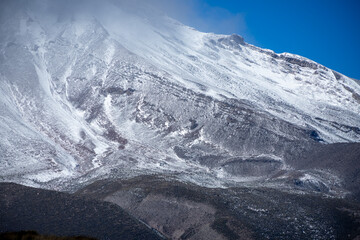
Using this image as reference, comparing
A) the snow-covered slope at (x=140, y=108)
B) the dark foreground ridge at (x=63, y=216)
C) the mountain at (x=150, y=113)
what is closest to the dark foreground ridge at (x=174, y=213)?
the dark foreground ridge at (x=63, y=216)

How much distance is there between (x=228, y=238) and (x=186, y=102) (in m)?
39.6

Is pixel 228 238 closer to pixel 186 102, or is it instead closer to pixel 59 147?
pixel 59 147

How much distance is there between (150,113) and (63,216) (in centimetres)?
3743

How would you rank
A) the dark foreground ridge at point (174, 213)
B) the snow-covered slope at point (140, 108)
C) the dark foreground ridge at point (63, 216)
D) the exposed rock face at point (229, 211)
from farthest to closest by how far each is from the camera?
the snow-covered slope at point (140, 108)
the exposed rock face at point (229, 211)
the dark foreground ridge at point (174, 213)
the dark foreground ridge at point (63, 216)

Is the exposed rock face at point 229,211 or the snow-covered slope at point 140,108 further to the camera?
A: the snow-covered slope at point 140,108

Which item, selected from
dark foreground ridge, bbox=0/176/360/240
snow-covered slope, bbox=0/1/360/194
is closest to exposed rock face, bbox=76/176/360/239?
dark foreground ridge, bbox=0/176/360/240

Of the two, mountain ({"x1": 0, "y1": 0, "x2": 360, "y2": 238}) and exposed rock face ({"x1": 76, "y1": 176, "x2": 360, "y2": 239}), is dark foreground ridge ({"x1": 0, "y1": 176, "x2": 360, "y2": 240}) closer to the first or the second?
exposed rock face ({"x1": 76, "y1": 176, "x2": 360, "y2": 239})

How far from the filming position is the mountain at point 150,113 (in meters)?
39.9

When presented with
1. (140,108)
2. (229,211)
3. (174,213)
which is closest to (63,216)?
(174,213)

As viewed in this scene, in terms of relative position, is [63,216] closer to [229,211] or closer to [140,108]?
[229,211]

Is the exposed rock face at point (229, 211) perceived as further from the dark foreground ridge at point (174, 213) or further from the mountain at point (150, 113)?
the mountain at point (150, 113)

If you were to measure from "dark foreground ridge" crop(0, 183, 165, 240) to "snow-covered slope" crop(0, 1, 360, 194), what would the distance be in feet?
34.6

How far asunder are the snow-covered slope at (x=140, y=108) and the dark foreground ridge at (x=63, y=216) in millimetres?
10559

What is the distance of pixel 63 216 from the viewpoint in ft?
71.8
